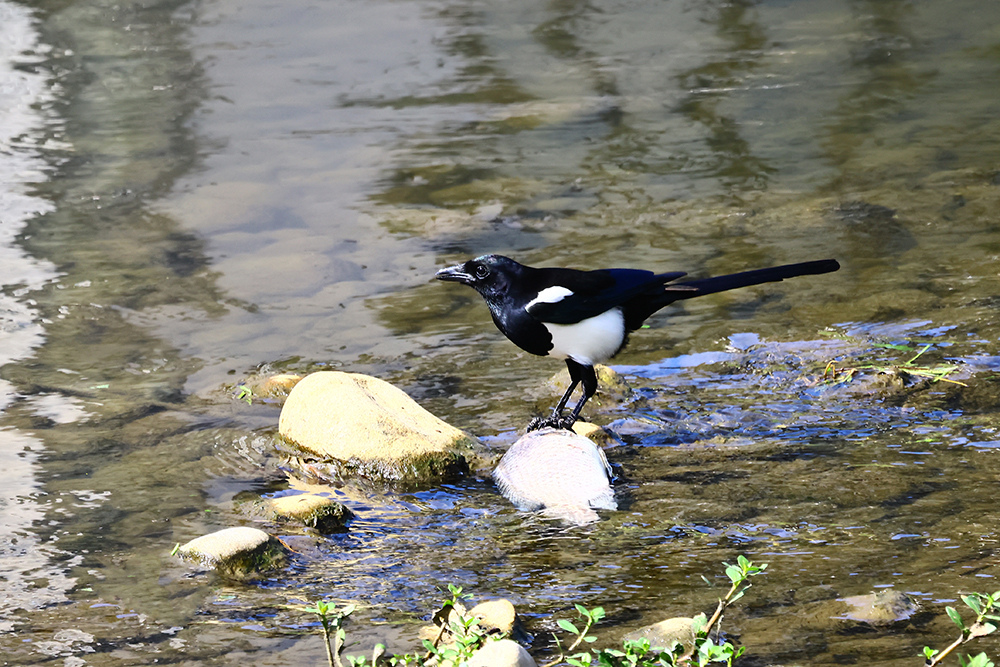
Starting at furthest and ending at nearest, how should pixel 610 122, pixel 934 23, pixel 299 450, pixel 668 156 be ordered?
1. pixel 934 23
2. pixel 610 122
3. pixel 668 156
4. pixel 299 450

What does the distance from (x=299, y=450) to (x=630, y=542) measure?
1.64 metres

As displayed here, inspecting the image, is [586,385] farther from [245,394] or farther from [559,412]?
[245,394]

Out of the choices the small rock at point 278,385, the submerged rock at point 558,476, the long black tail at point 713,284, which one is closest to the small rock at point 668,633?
the submerged rock at point 558,476

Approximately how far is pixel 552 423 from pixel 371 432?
0.75m

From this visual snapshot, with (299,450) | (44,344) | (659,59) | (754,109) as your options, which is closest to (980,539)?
(299,450)

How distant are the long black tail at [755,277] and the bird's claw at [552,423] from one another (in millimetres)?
722

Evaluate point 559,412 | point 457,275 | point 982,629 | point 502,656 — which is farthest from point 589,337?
point 982,629

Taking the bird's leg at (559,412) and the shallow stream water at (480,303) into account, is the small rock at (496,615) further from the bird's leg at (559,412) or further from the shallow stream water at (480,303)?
the bird's leg at (559,412)

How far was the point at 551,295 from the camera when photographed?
15.0 ft

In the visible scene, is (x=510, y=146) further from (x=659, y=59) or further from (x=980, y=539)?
(x=980, y=539)

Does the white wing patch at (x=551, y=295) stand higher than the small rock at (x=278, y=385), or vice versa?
the white wing patch at (x=551, y=295)

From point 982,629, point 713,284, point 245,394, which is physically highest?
point 982,629

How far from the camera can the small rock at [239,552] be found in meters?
3.69

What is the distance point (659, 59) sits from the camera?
1192cm
